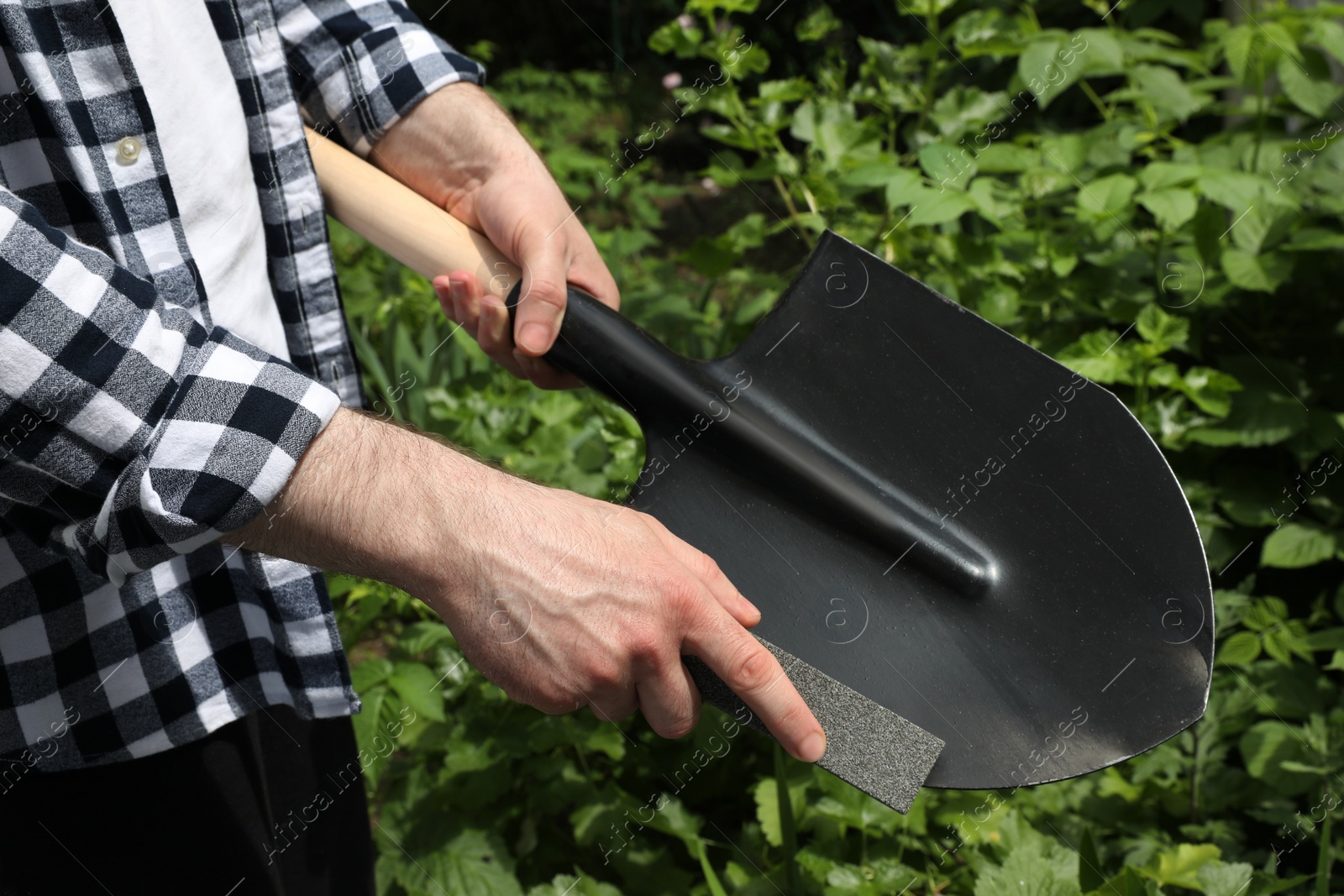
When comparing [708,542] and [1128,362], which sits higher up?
[708,542]

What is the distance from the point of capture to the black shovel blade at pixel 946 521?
1.08 meters

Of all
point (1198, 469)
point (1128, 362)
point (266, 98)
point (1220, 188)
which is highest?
point (266, 98)

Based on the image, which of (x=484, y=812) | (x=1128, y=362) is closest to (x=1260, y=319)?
(x=1128, y=362)

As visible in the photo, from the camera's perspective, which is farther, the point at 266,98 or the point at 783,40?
the point at 783,40

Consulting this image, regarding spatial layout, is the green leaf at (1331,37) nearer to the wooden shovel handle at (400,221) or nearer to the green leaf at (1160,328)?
the green leaf at (1160,328)

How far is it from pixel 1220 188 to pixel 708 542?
1.27 m

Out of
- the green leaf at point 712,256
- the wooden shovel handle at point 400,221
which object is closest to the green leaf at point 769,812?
the wooden shovel handle at point 400,221

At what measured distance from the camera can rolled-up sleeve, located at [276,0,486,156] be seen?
1219mm

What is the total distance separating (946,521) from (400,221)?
81 cm

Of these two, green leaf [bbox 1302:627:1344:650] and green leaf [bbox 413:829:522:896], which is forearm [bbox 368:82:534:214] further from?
green leaf [bbox 1302:627:1344:650]

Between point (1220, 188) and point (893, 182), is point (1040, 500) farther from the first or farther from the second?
point (1220, 188)

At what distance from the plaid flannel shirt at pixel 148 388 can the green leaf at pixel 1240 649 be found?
138 cm

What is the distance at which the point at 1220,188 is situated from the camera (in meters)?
1.74

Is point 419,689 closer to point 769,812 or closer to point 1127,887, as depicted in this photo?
point 769,812
